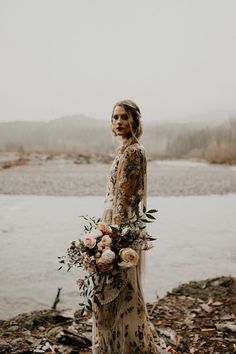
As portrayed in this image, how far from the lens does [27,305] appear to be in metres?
6.16

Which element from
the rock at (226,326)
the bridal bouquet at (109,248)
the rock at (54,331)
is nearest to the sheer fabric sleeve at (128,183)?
the bridal bouquet at (109,248)

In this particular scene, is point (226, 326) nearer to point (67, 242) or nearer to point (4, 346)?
point (4, 346)

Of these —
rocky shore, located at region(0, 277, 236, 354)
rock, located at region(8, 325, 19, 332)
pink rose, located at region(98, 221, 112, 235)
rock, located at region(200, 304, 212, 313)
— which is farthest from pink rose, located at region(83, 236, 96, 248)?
rock, located at region(200, 304, 212, 313)

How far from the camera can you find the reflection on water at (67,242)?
674cm

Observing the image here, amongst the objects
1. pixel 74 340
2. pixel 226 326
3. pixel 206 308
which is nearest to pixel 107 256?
pixel 74 340

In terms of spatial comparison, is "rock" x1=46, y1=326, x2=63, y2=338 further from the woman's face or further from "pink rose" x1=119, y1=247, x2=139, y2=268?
the woman's face

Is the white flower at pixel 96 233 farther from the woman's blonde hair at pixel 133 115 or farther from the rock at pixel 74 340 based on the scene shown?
the rock at pixel 74 340

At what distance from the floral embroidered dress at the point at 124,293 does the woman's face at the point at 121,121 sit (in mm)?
165

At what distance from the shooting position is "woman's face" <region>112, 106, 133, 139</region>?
342 cm

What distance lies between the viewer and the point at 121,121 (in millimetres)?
3432

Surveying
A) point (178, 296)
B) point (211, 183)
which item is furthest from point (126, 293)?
point (211, 183)

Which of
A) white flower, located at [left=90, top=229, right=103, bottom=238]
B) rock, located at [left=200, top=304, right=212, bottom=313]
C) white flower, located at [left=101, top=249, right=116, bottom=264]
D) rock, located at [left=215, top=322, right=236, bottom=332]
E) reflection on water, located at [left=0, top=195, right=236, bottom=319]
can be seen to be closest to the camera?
white flower, located at [left=101, top=249, right=116, bottom=264]

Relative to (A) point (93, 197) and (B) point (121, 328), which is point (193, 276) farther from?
(A) point (93, 197)

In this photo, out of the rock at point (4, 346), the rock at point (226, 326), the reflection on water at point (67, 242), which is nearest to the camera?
the rock at point (4, 346)
